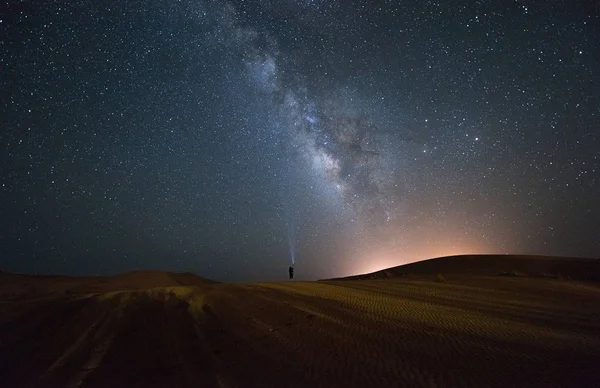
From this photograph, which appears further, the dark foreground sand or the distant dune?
the distant dune

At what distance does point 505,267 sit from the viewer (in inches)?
1075

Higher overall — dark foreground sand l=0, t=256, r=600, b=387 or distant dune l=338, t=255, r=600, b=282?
distant dune l=338, t=255, r=600, b=282

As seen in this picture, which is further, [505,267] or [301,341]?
[505,267]

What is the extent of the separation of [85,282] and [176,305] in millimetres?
16872

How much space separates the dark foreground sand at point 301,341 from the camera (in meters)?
5.92

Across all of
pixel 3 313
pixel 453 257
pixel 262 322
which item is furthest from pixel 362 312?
pixel 453 257

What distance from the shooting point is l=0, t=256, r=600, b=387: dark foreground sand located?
5.92m

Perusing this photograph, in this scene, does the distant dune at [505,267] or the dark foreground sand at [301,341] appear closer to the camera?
the dark foreground sand at [301,341]

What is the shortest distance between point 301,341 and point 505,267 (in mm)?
24911

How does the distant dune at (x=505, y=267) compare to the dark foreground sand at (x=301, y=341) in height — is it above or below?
above

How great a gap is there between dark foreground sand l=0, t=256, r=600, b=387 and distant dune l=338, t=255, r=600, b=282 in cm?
1124

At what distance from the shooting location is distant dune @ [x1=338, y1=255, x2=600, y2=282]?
78.0ft

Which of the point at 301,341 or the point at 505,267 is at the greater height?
the point at 505,267

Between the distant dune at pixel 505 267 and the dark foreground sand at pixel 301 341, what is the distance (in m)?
11.2
